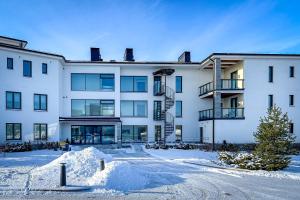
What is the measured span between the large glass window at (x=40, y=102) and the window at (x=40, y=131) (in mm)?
1744

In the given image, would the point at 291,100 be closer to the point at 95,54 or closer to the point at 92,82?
the point at 92,82

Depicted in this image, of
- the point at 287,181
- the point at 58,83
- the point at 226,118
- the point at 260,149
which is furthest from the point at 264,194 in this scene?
the point at 58,83

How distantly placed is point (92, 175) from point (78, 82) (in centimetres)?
2245

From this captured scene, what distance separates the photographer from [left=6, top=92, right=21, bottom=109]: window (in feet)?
90.6

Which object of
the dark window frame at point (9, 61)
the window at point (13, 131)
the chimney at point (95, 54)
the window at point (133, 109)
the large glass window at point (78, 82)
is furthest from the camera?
the chimney at point (95, 54)

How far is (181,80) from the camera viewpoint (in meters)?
34.2

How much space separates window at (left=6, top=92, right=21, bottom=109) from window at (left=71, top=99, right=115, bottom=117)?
20.6 ft

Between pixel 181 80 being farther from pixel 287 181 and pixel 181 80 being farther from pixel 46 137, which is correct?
pixel 287 181

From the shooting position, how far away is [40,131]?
29.3 m

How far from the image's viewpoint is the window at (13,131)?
1085 inches

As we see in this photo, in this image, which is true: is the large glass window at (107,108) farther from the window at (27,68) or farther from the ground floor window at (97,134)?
the window at (27,68)

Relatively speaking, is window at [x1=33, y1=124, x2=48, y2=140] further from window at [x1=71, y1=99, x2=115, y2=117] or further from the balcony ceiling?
the balcony ceiling

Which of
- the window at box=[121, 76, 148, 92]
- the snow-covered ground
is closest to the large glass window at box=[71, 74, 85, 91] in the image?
the window at box=[121, 76, 148, 92]

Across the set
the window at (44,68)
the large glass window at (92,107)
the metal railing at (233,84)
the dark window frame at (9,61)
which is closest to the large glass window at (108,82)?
the large glass window at (92,107)
